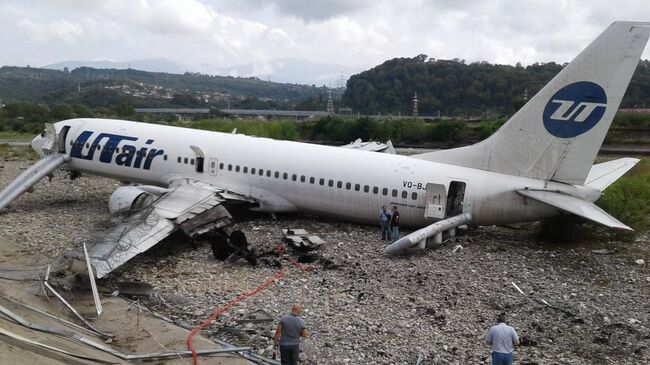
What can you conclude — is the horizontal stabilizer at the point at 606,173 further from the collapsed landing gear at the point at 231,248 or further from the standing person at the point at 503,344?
the collapsed landing gear at the point at 231,248

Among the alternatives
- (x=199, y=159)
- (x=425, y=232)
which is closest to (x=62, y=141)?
(x=199, y=159)

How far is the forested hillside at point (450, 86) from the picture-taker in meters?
109

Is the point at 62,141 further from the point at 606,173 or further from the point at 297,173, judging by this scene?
the point at 606,173

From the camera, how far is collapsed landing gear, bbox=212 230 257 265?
16.9 meters

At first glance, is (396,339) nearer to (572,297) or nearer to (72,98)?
(572,297)

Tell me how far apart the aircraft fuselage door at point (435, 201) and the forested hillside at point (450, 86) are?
9008 centimetres

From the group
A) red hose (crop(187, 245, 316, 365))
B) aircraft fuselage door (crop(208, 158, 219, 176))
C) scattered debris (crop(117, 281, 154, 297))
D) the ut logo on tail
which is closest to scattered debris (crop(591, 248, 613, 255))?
the ut logo on tail

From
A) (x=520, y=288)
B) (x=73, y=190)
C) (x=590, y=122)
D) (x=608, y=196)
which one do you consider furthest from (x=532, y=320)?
(x=73, y=190)

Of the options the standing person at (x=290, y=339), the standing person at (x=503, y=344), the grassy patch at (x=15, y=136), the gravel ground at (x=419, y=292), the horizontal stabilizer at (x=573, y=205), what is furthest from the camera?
the grassy patch at (x=15, y=136)

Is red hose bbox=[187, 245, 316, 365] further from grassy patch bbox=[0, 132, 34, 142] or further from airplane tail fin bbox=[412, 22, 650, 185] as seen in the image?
grassy patch bbox=[0, 132, 34, 142]

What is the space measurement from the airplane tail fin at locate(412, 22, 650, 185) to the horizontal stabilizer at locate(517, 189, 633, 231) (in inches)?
31.4

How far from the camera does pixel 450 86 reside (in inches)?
4931

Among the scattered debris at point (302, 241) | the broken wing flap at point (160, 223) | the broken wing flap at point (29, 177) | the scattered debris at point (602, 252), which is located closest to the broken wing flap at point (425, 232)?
the scattered debris at point (302, 241)

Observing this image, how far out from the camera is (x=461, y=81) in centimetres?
12362
